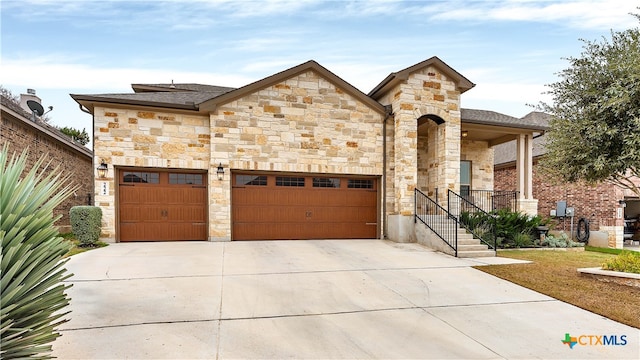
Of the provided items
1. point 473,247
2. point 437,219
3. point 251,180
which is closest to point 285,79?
point 251,180

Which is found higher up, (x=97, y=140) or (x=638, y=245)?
(x=97, y=140)

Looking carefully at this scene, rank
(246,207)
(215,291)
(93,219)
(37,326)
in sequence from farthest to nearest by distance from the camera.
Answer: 1. (246,207)
2. (93,219)
3. (215,291)
4. (37,326)

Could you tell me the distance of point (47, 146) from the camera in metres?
12.1

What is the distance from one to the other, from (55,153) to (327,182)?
428 inches

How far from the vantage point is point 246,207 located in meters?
10.8

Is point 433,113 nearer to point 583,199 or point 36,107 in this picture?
point 583,199

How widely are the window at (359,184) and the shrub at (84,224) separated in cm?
799

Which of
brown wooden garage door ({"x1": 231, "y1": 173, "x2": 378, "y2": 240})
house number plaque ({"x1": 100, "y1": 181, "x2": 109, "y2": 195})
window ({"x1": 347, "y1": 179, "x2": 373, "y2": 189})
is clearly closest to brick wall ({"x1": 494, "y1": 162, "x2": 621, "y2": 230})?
window ({"x1": 347, "y1": 179, "x2": 373, "y2": 189})

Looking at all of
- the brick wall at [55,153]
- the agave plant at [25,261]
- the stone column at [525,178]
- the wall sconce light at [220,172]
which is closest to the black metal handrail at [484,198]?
the stone column at [525,178]

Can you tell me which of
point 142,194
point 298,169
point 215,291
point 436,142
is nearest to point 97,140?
point 142,194

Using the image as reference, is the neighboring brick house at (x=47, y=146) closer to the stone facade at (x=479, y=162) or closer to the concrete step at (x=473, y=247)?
the concrete step at (x=473, y=247)

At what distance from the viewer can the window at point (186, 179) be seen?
10.5m

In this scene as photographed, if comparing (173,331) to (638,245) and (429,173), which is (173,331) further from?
(638,245)

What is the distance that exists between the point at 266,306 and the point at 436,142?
9.50 metres
